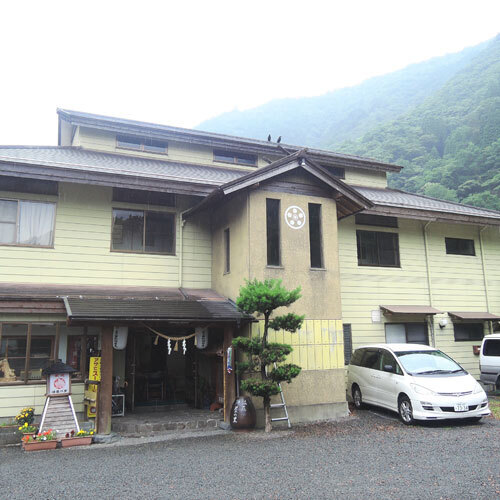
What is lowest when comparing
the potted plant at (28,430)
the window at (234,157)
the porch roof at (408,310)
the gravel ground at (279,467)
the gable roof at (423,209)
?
the gravel ground at (279,467)

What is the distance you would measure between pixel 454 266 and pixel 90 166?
11.9 m

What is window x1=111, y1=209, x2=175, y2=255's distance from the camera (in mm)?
11012

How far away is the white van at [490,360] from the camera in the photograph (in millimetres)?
12680

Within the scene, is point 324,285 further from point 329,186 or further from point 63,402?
point 63,402

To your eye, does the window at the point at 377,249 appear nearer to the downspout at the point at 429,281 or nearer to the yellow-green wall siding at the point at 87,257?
the downspout at the point at 429,281

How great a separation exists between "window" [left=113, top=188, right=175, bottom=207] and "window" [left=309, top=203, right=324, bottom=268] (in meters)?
3.71

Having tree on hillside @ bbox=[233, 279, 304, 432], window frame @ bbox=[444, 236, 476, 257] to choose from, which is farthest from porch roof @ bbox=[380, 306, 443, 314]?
tree on hillside @ bbox=[233, 279, 304, 432]

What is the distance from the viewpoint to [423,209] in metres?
13.4

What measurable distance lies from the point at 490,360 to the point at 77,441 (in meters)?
11.4

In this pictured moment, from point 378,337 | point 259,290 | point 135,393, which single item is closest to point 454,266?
point 378,337

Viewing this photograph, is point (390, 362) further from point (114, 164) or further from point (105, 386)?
point (114, 164)

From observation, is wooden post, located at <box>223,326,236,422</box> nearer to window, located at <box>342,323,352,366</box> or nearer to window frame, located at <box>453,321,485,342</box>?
window, located at <box>342,323,352,366</box>

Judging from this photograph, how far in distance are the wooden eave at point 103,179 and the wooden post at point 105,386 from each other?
11.6 feet

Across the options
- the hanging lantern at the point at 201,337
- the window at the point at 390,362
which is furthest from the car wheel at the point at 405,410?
the hanging lantern at the point at 201,337
